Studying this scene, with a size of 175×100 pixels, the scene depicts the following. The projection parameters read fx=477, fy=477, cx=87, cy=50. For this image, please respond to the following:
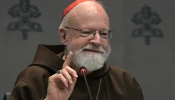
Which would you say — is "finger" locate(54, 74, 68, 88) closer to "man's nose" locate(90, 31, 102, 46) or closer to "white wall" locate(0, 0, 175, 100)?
"man's nose" locate(90, 31, 102, 46)

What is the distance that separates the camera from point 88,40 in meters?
2.58

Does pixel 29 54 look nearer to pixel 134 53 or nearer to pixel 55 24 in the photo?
pixel 55 24

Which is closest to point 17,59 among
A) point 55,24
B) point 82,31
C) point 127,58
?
point 55,24

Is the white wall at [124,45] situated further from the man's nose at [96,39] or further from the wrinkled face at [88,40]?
the man's nose at [96,39]

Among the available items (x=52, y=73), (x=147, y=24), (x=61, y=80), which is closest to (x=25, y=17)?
(x=147, y=24)

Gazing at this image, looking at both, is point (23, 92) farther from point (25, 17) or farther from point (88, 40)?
point (25, 17)

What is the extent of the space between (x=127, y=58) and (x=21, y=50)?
0.93 meters

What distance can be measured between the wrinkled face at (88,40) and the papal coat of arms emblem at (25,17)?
1359 mm

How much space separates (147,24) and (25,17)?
109 cm

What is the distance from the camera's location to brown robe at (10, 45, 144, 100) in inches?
101

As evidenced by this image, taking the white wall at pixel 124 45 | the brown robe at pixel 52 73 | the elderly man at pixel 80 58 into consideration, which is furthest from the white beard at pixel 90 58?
the white wall at pixel 124 45

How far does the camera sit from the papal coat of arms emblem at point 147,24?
4.23 m

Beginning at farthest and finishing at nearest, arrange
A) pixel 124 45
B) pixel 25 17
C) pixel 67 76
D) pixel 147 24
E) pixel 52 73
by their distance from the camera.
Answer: pixel 147 24 → pixel 124 45 → pixel 25 17 → pixel 52 73 → pixel 67 76

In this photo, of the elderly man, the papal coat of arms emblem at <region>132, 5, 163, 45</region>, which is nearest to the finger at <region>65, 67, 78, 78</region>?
the elderly man
